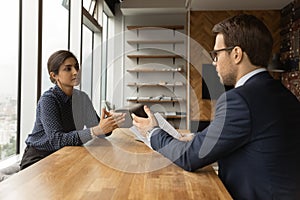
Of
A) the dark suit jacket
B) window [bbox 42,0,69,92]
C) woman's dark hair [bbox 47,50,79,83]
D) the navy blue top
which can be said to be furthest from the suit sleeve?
window [bbox 42,0,69,92]

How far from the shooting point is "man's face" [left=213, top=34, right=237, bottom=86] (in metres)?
1.50

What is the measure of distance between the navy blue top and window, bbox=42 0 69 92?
1359 millimetres

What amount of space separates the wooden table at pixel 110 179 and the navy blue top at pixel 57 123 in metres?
0.24

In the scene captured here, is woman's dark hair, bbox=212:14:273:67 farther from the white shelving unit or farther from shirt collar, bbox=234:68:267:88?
the white shelving unit

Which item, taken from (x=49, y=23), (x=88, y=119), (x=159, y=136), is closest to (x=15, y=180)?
(x=159, y=136)

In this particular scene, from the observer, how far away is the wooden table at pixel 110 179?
1108 millimetres

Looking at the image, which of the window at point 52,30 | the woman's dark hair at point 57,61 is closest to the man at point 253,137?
the woman's dark hair at point 57,61

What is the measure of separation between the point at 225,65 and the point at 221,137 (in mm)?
350

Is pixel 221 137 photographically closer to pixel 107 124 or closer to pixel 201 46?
pixel 107 124

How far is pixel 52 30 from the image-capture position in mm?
4023

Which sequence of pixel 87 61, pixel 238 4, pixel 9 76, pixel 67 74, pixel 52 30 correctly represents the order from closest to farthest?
pixel 67 74, pixel 9 76, pixel 52 30, pixel 87 61, pixel 238 4

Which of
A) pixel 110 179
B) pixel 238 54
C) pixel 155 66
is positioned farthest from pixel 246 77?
pixel 155 66

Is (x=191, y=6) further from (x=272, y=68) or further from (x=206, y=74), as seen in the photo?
(x=272, y=68)

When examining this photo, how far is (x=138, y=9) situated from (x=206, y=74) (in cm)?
179
